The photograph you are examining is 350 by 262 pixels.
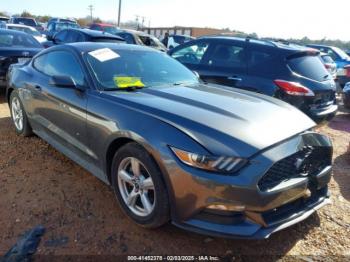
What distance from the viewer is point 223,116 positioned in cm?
296

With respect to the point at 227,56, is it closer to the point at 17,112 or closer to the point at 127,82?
the point at 127,82

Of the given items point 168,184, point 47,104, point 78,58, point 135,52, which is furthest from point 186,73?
point 168,184

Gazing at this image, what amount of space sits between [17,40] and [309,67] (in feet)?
21.3

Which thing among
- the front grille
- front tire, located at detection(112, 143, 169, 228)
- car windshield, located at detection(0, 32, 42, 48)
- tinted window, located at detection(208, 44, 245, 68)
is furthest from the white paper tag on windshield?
car windshield, located at detection(0, 32, 42, 48)

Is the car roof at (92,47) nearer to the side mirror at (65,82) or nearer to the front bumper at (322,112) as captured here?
the side mirror at (65,82)

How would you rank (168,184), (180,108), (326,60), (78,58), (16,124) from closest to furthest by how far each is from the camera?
(168,184)
(180,108)
(78,58)
(16,124)
(326,60)

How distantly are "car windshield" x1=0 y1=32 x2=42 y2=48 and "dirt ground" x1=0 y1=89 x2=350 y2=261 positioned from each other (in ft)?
15.5

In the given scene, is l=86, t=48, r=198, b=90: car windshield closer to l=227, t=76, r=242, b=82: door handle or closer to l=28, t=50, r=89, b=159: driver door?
l=28, t=50, r=89, b=159: driver door

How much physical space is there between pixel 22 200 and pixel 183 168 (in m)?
1.83

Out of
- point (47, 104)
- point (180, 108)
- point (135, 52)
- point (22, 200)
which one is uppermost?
point (135, 52)

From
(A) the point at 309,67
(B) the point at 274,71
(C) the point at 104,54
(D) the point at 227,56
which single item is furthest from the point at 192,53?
(C) the point at 104,54

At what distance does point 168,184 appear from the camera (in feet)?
8.76

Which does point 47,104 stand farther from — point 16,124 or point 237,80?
point 237,80

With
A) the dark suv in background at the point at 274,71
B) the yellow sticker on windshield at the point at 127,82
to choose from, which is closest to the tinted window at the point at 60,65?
the yellow sticker on windshield at the point at 127,82
